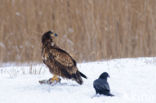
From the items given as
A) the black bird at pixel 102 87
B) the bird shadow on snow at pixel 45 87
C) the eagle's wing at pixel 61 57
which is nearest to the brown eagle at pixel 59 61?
the eagle's wing at pixel 61 57

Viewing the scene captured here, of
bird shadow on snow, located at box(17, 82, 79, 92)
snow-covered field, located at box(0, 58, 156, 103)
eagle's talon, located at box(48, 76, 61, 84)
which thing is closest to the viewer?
snow-covered field, located at box(0, 58, 156, 103)

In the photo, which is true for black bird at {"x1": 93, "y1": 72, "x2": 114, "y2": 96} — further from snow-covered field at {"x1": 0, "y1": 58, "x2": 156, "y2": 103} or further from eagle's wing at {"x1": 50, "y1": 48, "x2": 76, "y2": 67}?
eagle's wing at {"x1": 50, "y1": 48, "x2": 76, "y2": 67}

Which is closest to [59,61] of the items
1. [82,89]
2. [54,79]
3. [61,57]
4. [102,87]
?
[61,57]

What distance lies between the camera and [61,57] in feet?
13.3

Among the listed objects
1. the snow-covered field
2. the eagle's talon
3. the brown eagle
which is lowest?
the snow-covered field

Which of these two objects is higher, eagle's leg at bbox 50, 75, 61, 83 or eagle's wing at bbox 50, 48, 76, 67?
eagle's wing at bbox 50, 48, 76, 67

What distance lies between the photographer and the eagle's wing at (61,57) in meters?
4.05

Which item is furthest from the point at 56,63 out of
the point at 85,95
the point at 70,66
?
the point at 85,95

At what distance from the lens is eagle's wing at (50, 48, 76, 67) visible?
4051 mm

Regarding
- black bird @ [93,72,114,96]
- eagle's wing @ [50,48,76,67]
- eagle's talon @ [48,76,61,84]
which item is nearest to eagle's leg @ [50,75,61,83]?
Result: eagle's talon @ [48,76,61,84]

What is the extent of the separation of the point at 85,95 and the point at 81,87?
1.15 feet

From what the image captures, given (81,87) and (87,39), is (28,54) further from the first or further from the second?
(81,87)

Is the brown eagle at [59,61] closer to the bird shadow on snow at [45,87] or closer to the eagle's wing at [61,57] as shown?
Answer: the eagle's wing at [61,57]

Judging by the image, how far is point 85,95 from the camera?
3.76 metres
